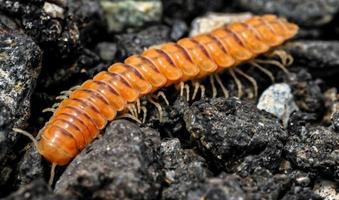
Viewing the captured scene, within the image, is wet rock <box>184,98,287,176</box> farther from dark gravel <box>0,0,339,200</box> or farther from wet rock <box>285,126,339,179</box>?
wet rock <box>285,126,339,179</box>

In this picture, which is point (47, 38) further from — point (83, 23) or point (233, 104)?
point (233, 104)

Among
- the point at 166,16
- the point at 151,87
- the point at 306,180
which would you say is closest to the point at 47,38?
the point at 151,87

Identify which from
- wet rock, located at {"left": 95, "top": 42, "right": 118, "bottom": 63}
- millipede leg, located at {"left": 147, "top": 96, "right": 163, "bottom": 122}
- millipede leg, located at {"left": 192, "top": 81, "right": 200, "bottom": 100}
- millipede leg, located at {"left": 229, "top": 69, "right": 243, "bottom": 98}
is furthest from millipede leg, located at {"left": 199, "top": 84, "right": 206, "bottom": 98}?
wet rock, located at {"left": 95, "top": 42, "right": 118, "bottom": 63}

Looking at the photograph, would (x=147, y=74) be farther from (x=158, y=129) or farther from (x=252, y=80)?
(x=252, y=80)

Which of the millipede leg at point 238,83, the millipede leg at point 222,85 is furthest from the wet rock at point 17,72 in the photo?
the millipede leg at point 238,83

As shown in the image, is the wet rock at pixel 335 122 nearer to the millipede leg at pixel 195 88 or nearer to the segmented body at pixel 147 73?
the segmented body at pixel 147 73

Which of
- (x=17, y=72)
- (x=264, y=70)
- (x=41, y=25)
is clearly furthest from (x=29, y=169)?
(x=264, y=70)
